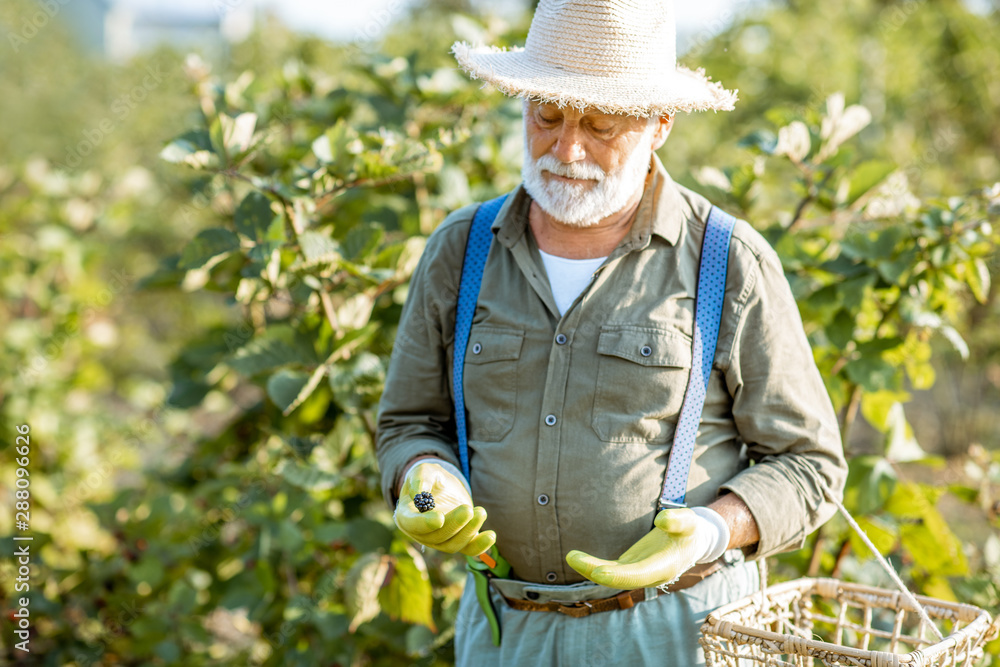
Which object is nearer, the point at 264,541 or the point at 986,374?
the point at 264,541

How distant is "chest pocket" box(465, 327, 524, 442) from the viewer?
1.67m

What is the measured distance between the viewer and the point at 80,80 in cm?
864

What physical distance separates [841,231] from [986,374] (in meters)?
3.64

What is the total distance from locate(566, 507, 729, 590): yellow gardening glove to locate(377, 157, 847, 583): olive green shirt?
146 millimetres

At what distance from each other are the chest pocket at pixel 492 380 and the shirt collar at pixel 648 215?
0.21 metres

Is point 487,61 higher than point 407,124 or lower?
higher

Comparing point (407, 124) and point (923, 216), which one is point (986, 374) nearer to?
point (923, 216)

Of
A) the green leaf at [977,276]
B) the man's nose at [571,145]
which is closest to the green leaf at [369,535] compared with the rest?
the man's nose at [571,145]

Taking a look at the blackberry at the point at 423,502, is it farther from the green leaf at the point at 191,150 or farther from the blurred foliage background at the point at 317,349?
the green leaf at the point at 191,150

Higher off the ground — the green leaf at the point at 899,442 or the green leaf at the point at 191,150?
the green leaf at the point at 191,150

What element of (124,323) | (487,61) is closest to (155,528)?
(487,61)

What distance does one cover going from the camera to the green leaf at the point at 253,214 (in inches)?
84.6

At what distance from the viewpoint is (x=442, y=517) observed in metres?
1.42

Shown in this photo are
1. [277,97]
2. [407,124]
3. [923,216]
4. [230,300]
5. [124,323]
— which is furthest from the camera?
[124,323]
